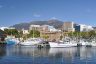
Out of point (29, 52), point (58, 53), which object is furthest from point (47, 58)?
point (29, 52)

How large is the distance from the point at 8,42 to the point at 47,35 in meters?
44.9

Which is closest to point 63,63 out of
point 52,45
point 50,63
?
point 50,63

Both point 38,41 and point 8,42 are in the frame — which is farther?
point 8,42

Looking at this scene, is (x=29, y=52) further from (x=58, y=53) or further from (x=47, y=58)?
(x=47, y=58)

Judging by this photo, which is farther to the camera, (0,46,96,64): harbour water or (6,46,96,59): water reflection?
(6,46,96,59): water reflection

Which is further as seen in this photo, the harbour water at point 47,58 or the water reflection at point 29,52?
the water reflection at point 29,52

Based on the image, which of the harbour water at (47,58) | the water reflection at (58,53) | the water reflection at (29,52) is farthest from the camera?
the water reflection at (29,52)

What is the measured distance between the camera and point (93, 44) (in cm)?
10294

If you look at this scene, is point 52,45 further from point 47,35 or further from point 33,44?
point 47,35

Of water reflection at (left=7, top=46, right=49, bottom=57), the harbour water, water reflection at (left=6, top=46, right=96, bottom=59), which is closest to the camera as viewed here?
the harbour water

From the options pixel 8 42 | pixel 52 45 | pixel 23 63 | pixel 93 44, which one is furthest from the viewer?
pixel 8 42

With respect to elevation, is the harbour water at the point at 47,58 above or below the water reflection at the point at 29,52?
below

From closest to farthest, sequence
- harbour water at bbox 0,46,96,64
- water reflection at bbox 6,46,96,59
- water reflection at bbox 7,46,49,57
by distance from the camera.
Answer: harbour water at bbox 0,46,96,64 → water reflection at bbox 6,46,96,59 → water reflection at bbox 7,46,49,57

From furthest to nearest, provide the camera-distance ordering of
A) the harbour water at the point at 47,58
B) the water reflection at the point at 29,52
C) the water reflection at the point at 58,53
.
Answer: the water reflection at the point at 29,52
the water reflection at the point at 58,53
the harbour water at the point at 47,58
